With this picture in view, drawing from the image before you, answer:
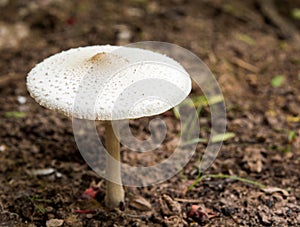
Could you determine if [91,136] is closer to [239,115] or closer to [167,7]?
[239,115]

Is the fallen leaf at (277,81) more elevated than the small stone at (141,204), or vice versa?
the fallen leaf at (277,81)

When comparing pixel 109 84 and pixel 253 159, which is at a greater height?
pixel 109 84

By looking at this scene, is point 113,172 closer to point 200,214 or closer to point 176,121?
point 200,214

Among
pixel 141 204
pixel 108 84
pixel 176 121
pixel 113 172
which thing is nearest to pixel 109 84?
pixel 108 84

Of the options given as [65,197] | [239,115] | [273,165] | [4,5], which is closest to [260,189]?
[273,165]

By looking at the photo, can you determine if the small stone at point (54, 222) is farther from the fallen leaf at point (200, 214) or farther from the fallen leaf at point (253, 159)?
the fallen leaf at point (253, 159)

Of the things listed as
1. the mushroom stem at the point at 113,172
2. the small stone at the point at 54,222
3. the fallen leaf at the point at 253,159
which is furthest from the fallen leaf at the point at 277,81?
the small stone at the point at 54,222
